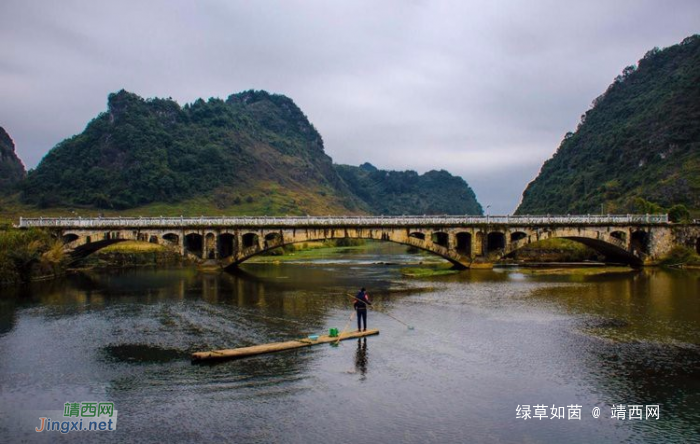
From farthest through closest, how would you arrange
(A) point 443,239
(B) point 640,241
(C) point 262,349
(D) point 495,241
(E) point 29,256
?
(B) point 640,241 < (D) point 495,241 < (A) point 443,239 < (E) point 29,256 < (C) point 262,349

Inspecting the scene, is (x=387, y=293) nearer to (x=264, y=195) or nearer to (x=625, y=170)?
(x=625, y=170)

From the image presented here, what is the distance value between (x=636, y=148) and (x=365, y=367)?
445ft

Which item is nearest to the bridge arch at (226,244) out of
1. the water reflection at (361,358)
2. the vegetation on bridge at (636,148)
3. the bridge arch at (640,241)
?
the water reflection at (361,358)

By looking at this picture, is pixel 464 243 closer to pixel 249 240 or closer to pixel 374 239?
pixel 374 239

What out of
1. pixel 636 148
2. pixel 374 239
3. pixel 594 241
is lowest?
pixel 594 241

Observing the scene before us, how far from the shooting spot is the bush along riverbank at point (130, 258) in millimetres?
82312

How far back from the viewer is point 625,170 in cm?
13825

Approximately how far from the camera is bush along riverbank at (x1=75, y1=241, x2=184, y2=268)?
270 feet

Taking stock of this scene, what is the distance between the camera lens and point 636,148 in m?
139

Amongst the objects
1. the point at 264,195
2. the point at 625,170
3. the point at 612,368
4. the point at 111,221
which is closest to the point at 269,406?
the point at 612,368

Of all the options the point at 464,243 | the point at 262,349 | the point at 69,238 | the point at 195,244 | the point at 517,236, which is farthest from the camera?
the point at 464,243

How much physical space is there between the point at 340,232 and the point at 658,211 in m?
52.4

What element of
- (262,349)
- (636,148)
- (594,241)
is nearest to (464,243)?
(594,241)

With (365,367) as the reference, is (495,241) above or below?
above
